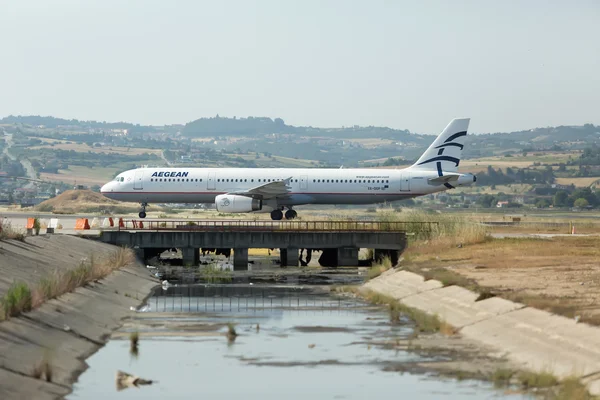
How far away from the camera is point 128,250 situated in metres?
57.3

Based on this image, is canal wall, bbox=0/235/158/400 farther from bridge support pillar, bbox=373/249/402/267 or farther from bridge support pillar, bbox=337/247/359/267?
bridge support pillar, bbox=373/249/402/267

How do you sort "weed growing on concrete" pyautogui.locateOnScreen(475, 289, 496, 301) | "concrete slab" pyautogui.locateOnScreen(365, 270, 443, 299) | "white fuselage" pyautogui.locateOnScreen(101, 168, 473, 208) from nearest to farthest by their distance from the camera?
"weed growing on concrete" pyautogui.locateOnScreen(475, 289, 496, 301), "concrete slab" pyautogui.locateOnScreen(365, 270, 443, 299), "white fuselage" pyautogui.locateOnScreen(101, 168, 473, 208)

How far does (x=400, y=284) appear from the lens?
152 ft

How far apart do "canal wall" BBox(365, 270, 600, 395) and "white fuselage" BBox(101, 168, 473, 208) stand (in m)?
30.4

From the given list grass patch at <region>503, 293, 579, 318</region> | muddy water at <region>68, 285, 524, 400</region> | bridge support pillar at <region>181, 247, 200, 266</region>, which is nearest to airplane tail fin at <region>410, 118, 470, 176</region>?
bridge support pillar at <region>181, 247, 200, 266</region>

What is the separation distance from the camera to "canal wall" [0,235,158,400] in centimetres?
2441

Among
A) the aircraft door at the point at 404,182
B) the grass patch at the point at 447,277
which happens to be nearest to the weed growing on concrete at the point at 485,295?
the grass patch at the point at 447,277

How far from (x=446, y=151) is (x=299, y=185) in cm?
960

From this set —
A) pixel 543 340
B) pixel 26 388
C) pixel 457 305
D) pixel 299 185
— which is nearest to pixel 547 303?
pixel 543 340

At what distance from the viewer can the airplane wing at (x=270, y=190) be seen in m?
70.4

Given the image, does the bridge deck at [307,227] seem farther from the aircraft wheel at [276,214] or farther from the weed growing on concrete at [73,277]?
the weed growing on concrete at [73,277]

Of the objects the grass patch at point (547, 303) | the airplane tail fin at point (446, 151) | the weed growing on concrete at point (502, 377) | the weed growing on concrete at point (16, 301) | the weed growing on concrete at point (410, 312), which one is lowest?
the weed growing on concrete at point (410, 312)

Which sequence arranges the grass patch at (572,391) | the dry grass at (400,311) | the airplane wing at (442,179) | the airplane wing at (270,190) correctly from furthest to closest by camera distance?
the airplane wing at (442,179)
the airplane wing at (270,190)
the dry grass at (400,311)
the grass patch at (572,391)

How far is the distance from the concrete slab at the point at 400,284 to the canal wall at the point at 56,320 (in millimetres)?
9085
